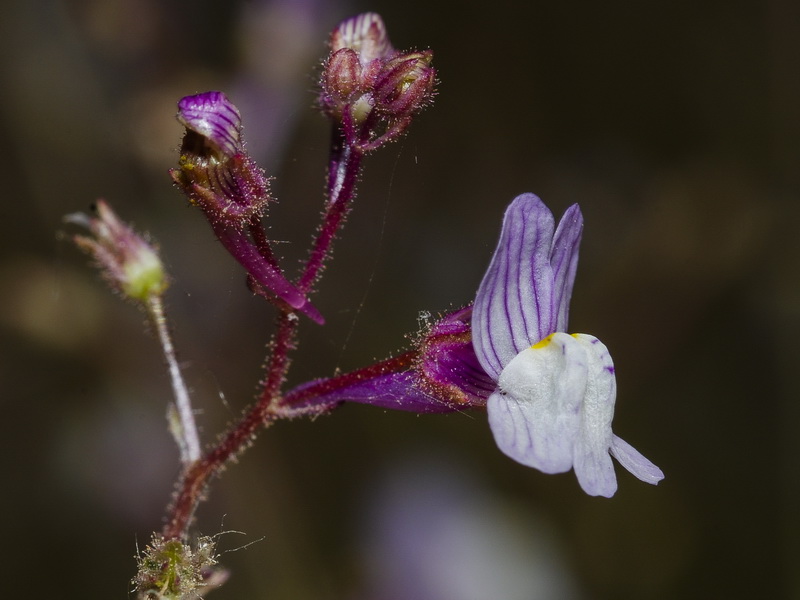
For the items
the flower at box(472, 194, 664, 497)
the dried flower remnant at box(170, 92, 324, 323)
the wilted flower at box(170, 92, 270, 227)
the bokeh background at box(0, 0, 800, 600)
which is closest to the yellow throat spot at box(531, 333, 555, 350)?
the flower at box(472, 194, 664, 497)

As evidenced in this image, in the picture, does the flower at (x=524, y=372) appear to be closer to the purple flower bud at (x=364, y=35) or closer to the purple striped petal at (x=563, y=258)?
the purple striped petal at (x=563, y=258)

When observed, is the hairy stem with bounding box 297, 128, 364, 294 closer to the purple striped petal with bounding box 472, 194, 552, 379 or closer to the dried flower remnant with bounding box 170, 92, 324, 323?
the dried flower remnant with bounding box 170, 92, 324, 323

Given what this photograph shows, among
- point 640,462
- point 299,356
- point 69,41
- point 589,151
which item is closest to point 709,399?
point 589,151

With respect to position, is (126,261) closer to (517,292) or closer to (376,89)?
(376,89)

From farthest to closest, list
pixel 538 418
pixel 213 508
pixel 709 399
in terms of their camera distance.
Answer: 1. pixel 709 399
2. pixel 213 508
3. pixel 538 418

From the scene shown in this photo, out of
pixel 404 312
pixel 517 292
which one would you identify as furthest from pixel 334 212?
pixel 404 312

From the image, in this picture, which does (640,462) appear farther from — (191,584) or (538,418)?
(191,584)
